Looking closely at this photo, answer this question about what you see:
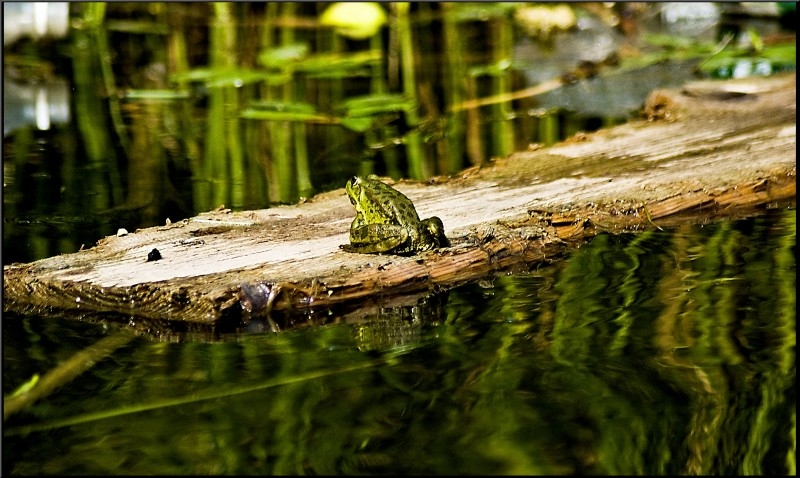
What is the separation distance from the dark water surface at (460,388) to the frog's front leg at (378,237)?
11.8 inches

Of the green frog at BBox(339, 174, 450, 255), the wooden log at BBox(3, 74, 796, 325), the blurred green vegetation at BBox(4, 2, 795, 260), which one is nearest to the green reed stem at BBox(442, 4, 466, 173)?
the blurred green vegetation at BBox(4, 2, 795, 260)

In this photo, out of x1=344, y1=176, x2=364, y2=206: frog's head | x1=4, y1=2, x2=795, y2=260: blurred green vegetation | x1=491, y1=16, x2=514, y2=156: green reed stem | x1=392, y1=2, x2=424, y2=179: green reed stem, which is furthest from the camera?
x1=491, y1=16, x2=514, y2=156: green reed stem

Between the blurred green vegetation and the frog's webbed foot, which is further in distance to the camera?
the blurred green vegetation

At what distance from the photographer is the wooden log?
12.1 feet

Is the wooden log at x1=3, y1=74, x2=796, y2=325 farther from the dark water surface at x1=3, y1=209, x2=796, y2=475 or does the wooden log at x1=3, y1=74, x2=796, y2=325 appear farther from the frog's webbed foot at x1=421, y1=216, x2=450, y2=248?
the dark water surface at x1=3, y1=209, x2=796, y2=475

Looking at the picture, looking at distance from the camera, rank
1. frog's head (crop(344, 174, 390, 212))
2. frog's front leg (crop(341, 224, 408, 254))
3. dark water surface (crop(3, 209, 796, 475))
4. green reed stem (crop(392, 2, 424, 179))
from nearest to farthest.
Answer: dark water surface (crop(3, 209, 796, 475)) → frog's front leg (crop(341, 224, 408, 254)) → frog's head (crop(344, 174, 390, 212)) → green reed stem (crop(392, 2, 424, 179))

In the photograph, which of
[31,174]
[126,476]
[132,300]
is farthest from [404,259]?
[31,174]

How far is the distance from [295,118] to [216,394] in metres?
4.12

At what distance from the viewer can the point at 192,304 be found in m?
3.57

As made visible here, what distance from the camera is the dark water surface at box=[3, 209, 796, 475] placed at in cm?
268

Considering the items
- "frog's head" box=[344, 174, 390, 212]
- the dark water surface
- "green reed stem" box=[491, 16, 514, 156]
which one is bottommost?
the dark water surface

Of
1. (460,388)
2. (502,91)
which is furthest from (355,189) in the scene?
(502,91)

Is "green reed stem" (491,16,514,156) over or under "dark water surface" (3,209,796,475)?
over

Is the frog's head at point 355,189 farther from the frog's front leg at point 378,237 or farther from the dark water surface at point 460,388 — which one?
the dark water surface at point 460,388
